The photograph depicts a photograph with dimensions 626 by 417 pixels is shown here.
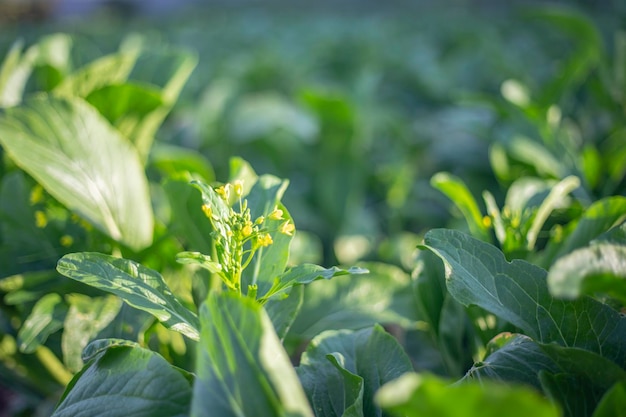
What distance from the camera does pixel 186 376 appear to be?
822 millimetres

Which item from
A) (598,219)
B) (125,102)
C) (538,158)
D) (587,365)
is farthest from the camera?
(538,158)

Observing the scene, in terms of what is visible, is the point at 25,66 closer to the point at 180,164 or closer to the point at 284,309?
the point at 180,164

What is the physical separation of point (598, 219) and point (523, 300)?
0.81 ft

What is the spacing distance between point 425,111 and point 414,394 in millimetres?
2558

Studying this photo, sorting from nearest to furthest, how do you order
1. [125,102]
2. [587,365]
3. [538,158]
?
[587,365], [125,102], [538,158]

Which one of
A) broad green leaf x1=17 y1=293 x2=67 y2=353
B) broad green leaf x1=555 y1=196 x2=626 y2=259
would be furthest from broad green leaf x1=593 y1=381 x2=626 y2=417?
broad green leaf x1=17 y1=293 x2=67 y2=353

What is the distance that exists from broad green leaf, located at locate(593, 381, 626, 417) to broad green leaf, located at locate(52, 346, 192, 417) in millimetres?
481

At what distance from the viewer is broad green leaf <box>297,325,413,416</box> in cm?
85

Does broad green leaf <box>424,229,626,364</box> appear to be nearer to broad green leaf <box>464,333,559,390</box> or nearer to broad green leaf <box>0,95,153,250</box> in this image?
broad green leaf <box>464,333,559,390</box>

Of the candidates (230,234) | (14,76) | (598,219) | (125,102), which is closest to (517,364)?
(598,219)

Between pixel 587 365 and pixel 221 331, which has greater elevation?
pixel 221 331

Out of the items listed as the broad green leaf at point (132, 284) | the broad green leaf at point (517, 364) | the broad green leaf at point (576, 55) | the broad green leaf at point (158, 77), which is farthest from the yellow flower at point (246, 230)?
the broad green leaf at point (576, 55)

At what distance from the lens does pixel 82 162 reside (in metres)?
→ 1.17

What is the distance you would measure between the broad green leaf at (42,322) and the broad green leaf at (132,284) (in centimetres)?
25
